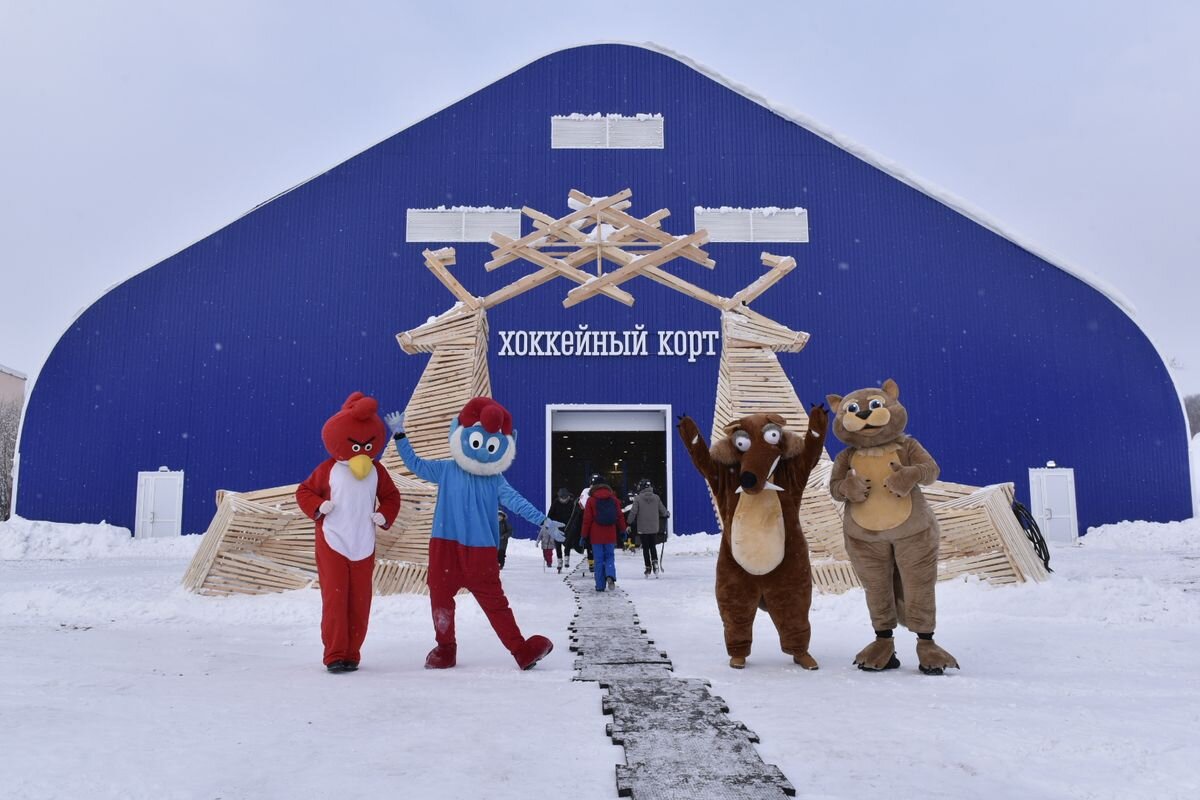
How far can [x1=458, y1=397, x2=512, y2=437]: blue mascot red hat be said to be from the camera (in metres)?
5.11

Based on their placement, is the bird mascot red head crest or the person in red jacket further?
the person in red jacket

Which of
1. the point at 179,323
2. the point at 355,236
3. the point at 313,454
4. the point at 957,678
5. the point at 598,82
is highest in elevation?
the point at 598,82

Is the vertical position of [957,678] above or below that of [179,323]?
below

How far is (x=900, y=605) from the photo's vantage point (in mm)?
4703

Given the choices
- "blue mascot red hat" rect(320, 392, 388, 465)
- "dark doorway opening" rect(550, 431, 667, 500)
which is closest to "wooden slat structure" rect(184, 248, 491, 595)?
"blue mascot red hat" rect(320, 392, 388, 465)

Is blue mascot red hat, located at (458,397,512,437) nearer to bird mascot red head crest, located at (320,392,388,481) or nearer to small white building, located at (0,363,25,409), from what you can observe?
bird mascot red head crest, located at (320,392,388,481)

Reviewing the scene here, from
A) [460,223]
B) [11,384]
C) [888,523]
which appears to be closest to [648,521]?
[888,523]

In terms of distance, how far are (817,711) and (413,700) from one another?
1767 mm

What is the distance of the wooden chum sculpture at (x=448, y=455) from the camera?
6957mm

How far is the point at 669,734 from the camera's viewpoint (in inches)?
123

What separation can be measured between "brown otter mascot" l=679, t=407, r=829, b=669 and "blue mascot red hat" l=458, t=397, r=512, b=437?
1.11m

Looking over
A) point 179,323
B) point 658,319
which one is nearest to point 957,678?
point 658,319

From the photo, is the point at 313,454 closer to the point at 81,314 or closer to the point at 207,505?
the point at 207,505

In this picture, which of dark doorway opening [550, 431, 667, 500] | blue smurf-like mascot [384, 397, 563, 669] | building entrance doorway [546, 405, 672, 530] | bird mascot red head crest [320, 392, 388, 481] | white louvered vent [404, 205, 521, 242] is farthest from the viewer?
dark doorway opening [550, 431, 667, 500]
